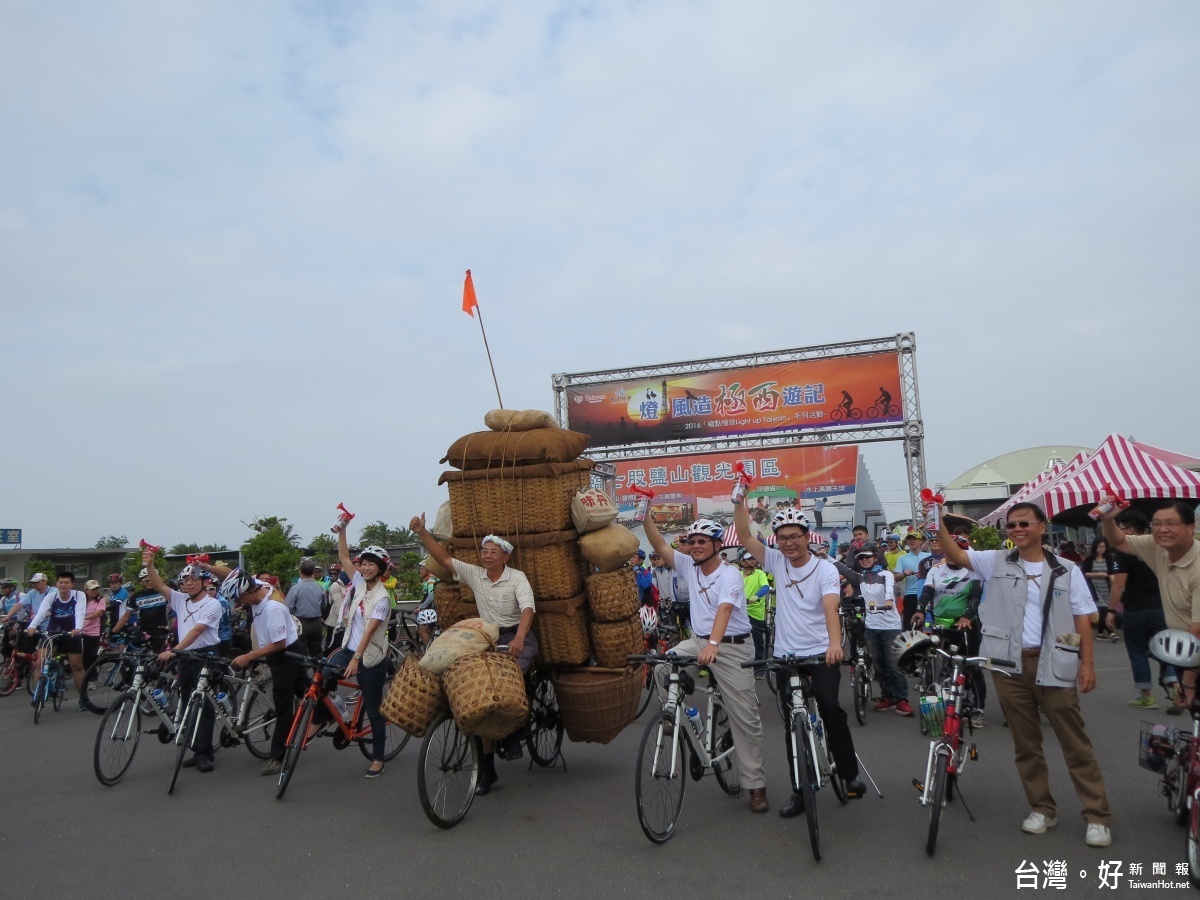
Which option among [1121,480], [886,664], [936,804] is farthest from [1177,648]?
[1121,480]

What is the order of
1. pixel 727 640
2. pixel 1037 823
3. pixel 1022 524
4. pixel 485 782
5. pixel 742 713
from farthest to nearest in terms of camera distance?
pixel 485 782
pixel 727 640
pixel 742 713
pixel 1022 524
pixel 1037 823

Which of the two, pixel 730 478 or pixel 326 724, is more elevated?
pixel 730 478

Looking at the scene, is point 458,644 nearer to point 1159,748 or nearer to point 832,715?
point 832,715

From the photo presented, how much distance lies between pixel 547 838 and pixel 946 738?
2.47 meters

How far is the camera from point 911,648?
5.36 meters

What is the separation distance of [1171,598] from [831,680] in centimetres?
198

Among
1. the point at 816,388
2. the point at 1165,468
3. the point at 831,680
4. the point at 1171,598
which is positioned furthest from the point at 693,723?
the point at 816,388

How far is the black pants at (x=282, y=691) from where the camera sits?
7.02 m

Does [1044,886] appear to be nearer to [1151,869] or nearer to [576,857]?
[1151,869]

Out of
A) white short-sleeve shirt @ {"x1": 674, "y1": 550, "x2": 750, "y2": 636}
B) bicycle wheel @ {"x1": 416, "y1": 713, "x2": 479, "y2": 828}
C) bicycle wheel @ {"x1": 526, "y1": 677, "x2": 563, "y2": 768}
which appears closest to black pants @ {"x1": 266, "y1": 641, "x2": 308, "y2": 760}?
bicycle wheel @ {"x1": 526, "y1": 677, "x2": 563, "y2": 768}

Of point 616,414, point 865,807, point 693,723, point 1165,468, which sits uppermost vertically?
point 616,414

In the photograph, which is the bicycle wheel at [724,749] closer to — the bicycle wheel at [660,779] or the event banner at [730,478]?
the bicycle wheel at [660,779]

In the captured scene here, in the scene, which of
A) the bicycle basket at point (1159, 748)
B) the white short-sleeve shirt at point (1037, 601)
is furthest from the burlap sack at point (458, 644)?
the bicycle basket at point (1159, 748)

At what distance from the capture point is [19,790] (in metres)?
6.66
